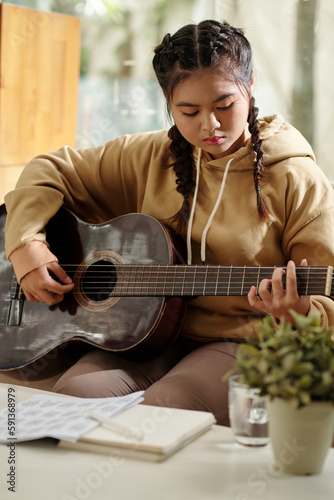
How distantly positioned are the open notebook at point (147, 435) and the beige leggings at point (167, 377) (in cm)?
26

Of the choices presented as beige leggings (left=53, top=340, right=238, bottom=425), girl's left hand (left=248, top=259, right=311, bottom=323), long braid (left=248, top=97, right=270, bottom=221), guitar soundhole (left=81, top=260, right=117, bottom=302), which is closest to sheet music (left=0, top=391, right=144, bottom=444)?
beige leggings (left=53, top=340, right=238, bottom=425)

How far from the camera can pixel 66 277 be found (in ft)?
5.32

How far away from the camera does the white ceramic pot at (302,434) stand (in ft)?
2.72

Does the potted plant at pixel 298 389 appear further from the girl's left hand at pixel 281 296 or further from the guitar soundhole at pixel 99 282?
the guitar soundhole at pixel 99 282

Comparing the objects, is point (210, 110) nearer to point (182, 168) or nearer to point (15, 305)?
point (182, 168)

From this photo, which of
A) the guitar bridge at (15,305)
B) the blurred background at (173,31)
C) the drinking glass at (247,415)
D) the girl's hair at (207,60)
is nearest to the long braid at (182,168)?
the girl's hair at (207,60)

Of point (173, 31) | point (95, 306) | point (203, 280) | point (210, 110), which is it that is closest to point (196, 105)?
point (210, 110)

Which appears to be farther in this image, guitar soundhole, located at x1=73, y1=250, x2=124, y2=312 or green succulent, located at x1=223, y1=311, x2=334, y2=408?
guitar soundhole, located at x1=73, y1=250, x2=124, y2=312

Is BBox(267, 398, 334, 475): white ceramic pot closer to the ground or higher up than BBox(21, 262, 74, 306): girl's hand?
closer to the ground

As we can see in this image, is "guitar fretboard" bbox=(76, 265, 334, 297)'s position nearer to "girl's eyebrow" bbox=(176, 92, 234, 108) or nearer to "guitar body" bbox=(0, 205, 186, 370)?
"guitar body" bbox=(0, 205, 186, 370)

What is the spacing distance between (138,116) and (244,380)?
2.89 metres

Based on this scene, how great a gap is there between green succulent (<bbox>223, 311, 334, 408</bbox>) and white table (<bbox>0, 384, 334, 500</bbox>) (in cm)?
12

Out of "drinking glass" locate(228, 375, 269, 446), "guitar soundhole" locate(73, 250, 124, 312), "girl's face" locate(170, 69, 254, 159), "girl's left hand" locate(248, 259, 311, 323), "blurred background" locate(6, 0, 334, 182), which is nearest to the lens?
"drinking glass" locate(228, 375, 269, 446)

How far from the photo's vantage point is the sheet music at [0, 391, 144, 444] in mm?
953
